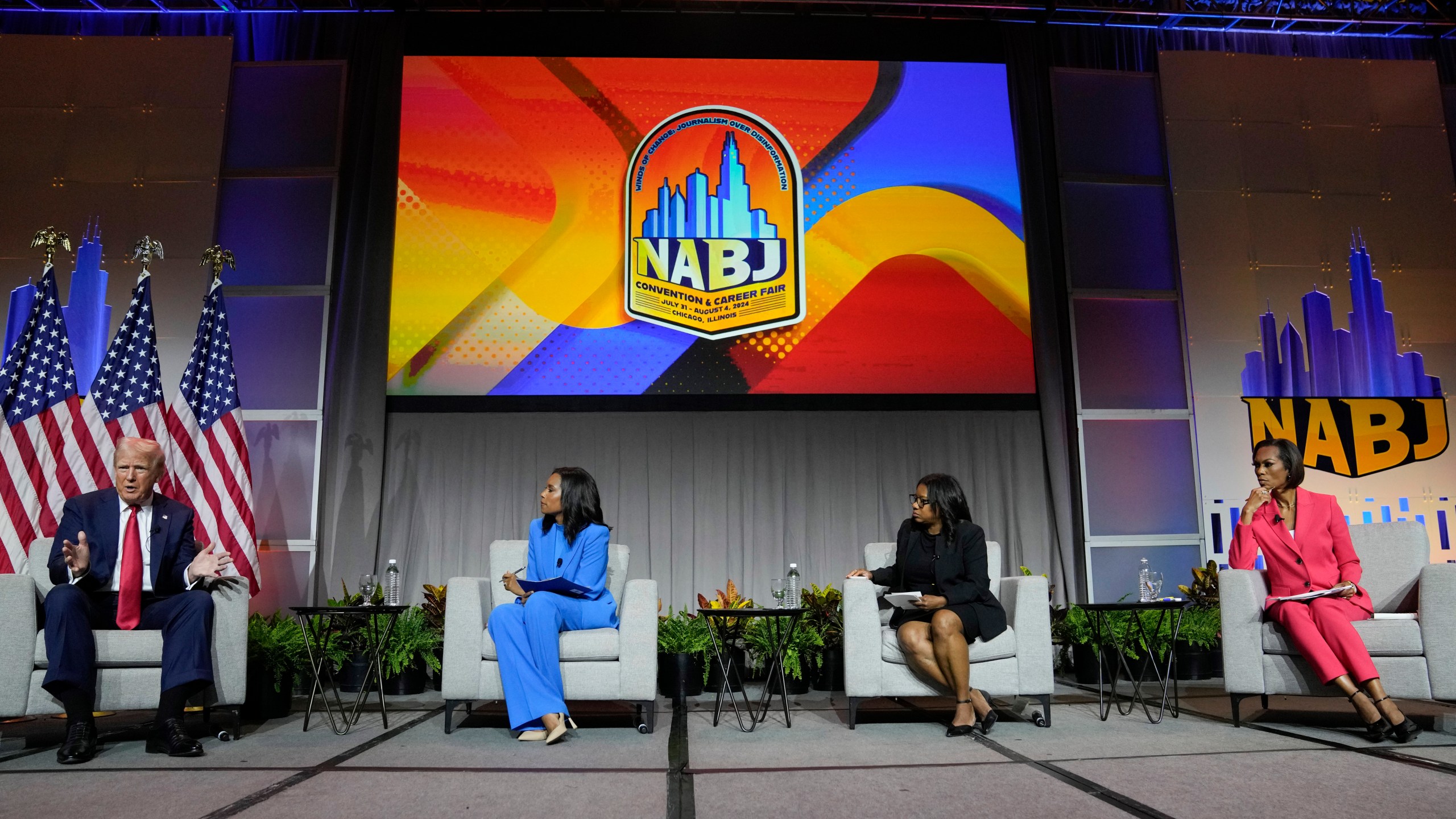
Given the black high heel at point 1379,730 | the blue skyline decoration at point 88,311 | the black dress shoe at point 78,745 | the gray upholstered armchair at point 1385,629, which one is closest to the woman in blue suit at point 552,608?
the black dress shoe at point 78,745

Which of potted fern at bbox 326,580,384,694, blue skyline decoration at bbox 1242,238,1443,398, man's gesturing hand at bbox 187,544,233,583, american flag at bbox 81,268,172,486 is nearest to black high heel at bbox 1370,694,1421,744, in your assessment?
blue skyline decoration at bbox 1242,238,1443,398

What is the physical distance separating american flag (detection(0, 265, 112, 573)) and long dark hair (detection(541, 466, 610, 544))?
99.7 inches

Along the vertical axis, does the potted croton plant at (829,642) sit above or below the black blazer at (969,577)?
below

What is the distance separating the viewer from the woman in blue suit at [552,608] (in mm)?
3523

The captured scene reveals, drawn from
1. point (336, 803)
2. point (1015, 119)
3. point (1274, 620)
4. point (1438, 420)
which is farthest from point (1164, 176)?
point (336, 803)

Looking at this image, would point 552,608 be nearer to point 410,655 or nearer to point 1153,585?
point 410,655

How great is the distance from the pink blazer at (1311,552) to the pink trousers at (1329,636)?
0.08 metres

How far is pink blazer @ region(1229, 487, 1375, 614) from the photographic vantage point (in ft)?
12.2

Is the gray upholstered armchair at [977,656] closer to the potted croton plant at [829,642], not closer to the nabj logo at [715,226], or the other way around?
the potted croton plant at [829,642]

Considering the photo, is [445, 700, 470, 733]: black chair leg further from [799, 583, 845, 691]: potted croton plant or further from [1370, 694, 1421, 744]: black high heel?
[1370, 694, 1421, 744]: black high heel

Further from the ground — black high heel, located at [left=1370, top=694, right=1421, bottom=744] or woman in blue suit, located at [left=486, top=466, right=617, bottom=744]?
woman in blue suit, located at [left=486, top=466, right=617, bottom=744]

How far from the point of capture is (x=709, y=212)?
6.25 m

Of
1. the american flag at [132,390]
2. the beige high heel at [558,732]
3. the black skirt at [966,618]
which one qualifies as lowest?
the beige high heel at [558,732]

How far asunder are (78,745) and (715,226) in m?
4.35
